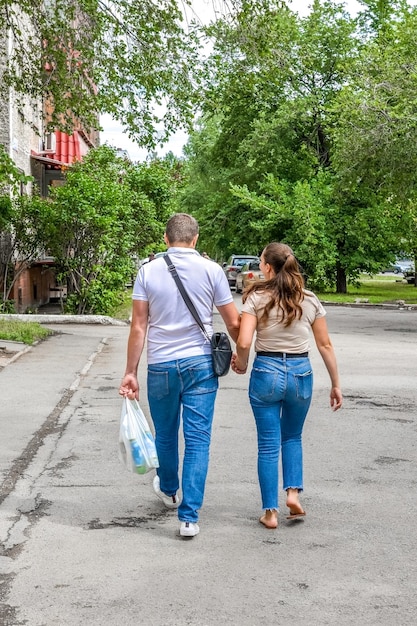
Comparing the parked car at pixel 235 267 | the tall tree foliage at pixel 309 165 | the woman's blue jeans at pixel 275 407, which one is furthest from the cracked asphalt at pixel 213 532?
the parked car at pixel 235 267

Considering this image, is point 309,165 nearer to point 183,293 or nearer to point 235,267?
point 235,267

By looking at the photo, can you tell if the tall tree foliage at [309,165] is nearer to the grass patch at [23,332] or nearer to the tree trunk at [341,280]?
the tree trunk at [341,280]

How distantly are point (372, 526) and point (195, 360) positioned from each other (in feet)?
4.73

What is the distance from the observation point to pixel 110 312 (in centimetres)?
2555

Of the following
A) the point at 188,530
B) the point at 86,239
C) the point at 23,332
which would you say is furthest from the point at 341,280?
the point at 188,530

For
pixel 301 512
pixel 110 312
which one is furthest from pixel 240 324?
pixel 110 312

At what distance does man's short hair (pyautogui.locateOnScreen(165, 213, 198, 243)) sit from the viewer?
19.1 feet

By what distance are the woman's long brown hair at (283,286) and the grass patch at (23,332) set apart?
11.8m

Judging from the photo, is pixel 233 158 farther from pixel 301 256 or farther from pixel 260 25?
pixel 260 25

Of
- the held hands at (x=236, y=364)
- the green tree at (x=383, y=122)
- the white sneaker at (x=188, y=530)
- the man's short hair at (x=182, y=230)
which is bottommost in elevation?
the white sneaker at (x=188, y=530)

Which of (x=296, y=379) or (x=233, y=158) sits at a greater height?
(x=233, y=158)

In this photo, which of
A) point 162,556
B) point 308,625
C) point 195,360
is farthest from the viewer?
point 195,360

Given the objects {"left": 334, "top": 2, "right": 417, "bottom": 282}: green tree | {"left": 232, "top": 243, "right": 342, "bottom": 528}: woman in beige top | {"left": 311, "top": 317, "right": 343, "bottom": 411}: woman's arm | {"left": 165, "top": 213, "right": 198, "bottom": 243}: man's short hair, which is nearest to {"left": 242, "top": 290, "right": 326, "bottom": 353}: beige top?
{"left": 232, "top": 243, "right": 342, "bottom": 528}: woman in beige top

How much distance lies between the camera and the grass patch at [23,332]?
17.5 m
